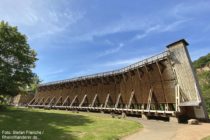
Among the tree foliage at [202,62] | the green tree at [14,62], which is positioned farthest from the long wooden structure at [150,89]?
the tree foliage at [202,62]

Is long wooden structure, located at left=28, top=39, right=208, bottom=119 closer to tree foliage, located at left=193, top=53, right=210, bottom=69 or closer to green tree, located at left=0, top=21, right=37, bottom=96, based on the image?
green tree, located at left=0, top=21, right=37, bottom=96

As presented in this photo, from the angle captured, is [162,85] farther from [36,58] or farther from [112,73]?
[36,58]

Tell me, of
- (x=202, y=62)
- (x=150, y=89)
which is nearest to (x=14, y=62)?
(x=150, y=89)

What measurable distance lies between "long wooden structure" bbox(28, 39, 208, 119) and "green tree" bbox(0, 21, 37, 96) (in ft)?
51.5

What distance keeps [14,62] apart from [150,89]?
19.8 metres

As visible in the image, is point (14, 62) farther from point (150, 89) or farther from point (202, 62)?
point (202, 62)

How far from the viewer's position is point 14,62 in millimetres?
28688

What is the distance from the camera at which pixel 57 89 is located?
60812 mm

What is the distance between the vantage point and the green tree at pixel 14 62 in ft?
87.3

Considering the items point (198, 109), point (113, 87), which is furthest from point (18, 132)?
point (113, 87)


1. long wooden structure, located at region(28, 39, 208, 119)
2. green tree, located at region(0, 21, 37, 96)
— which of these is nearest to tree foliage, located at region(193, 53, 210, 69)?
long wooden structure, located at region(28, 39, 208, 119)

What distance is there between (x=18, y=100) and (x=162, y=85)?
7130cm

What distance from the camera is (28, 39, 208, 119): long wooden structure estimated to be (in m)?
24.2

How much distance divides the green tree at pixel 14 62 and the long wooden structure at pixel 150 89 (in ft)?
51.5
